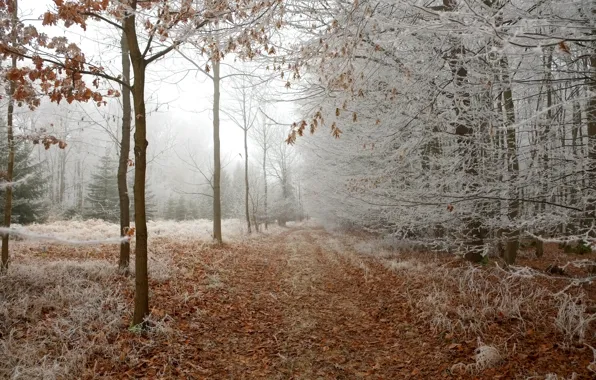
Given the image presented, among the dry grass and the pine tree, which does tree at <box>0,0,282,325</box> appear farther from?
the pine tree

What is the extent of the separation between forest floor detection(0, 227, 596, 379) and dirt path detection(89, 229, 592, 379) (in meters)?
0.02

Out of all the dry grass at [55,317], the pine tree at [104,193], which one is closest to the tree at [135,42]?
the dry grass at [55,317]

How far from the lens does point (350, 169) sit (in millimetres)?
12961

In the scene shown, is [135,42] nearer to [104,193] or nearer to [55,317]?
[55,317]

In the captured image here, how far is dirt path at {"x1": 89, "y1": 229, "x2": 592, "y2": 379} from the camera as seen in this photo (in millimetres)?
3857

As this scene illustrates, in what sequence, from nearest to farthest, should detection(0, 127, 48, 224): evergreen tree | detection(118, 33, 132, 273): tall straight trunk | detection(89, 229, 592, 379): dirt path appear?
detection(89, 229, 592, 379): dirt path < detection(118, 33, 132, 273): tall straight trunk < detection(0, 127, 48, 224): evergreen tree

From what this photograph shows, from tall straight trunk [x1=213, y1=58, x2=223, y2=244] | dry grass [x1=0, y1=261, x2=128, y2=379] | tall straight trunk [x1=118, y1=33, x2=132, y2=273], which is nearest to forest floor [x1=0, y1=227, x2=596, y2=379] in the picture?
dry grass [x1=0, y1=261, x2=128, y2=379]

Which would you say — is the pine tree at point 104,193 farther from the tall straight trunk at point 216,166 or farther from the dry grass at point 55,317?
the dry grass at point 55,317

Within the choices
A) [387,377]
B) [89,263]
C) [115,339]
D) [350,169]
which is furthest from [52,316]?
[350,169]

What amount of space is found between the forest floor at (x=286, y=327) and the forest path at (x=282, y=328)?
0.8 inches

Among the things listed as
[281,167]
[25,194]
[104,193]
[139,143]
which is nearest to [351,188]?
[139,143]

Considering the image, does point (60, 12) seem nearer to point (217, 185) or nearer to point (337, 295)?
point (337, 295)

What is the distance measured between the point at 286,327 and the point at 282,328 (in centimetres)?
7

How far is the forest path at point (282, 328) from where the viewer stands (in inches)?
153
